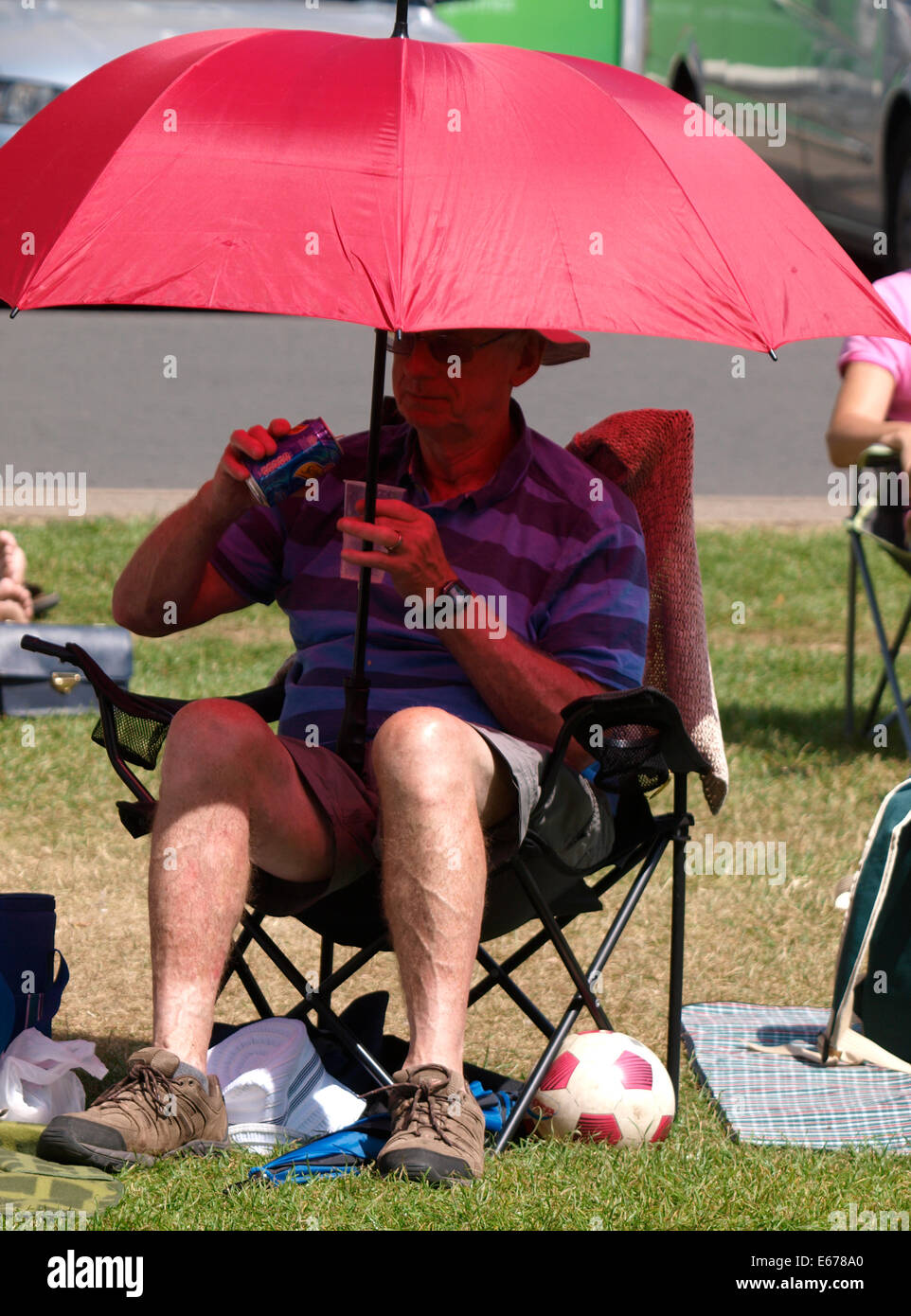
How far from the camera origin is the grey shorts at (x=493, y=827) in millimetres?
3029

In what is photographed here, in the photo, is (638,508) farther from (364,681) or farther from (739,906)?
(739,906)

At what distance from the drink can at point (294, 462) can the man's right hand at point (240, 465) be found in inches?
0.6

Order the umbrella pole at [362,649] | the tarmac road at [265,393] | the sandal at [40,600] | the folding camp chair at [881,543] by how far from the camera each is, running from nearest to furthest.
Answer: the umbrella pole at [362,649] < the folding camp chair at [881,543] < the sandal at [40,600] < the tarmac road at [265,393]

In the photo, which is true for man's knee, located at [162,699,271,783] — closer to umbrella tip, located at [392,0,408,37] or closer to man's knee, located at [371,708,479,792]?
man's knee, located at [371,708,479,792]

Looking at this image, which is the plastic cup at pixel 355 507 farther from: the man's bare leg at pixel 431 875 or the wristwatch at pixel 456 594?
the man's bare leg at pixel 431 875

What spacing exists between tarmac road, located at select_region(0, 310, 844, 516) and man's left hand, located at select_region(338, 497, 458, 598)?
522 cm

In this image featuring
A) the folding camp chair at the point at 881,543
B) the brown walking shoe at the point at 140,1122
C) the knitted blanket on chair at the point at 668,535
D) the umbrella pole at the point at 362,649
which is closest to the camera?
the brown walking shoe at the point at 140,1122

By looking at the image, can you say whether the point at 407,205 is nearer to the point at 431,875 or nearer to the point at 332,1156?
the point at 431,875

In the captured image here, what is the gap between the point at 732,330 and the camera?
8.90 feet

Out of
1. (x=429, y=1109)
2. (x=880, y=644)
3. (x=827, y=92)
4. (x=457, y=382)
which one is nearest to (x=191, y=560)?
(x=457, y=382)

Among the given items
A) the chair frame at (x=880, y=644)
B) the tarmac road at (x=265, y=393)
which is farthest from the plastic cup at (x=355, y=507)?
the tarmac road at (x=265, y=393)

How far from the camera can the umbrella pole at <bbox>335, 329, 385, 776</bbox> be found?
3.12 metres

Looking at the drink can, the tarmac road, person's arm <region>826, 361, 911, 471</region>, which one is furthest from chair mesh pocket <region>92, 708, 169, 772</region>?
the tarmac road

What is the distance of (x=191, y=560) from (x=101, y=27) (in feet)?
27.5
